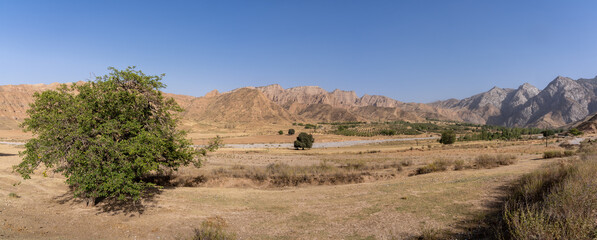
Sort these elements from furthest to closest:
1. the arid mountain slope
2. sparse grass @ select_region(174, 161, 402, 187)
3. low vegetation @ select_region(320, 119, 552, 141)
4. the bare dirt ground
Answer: the arid mountain slope → low vegetation @ select_region(320, 119, 552, 141) → sparse grass @ select_region(174, 161, 402, 187) → the bare dirt ground

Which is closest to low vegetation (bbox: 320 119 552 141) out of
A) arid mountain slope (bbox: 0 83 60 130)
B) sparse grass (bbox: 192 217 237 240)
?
sparse grass (bbox: 192 217 237 240)

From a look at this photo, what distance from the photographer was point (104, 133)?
40.9 feet

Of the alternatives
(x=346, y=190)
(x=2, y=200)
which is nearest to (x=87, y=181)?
(x=2, y=200)

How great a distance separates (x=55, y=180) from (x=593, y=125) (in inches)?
5858

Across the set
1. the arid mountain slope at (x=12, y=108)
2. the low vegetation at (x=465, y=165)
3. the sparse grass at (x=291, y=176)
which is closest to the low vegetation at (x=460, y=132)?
→ the low vegetation at (x=465, y=165)

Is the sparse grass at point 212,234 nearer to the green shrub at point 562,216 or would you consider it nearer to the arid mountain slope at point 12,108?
the green shrub at point 562,216

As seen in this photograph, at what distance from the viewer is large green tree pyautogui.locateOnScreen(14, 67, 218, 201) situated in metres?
11.7

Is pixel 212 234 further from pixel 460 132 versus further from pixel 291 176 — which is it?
pixel 460 132

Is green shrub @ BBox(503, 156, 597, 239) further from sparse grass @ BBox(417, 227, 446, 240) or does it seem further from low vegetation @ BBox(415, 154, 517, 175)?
→ low vegetation @ BBox(415, 154, 517, 175)

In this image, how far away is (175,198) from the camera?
16.2 metres

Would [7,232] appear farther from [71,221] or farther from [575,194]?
[575,194]

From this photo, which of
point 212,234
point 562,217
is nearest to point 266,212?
point 212,234

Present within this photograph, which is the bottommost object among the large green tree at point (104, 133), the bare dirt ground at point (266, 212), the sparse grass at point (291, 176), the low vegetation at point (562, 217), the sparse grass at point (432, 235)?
the sparse grass at point (291, 176)

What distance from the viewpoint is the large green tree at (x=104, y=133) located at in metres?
11.7
